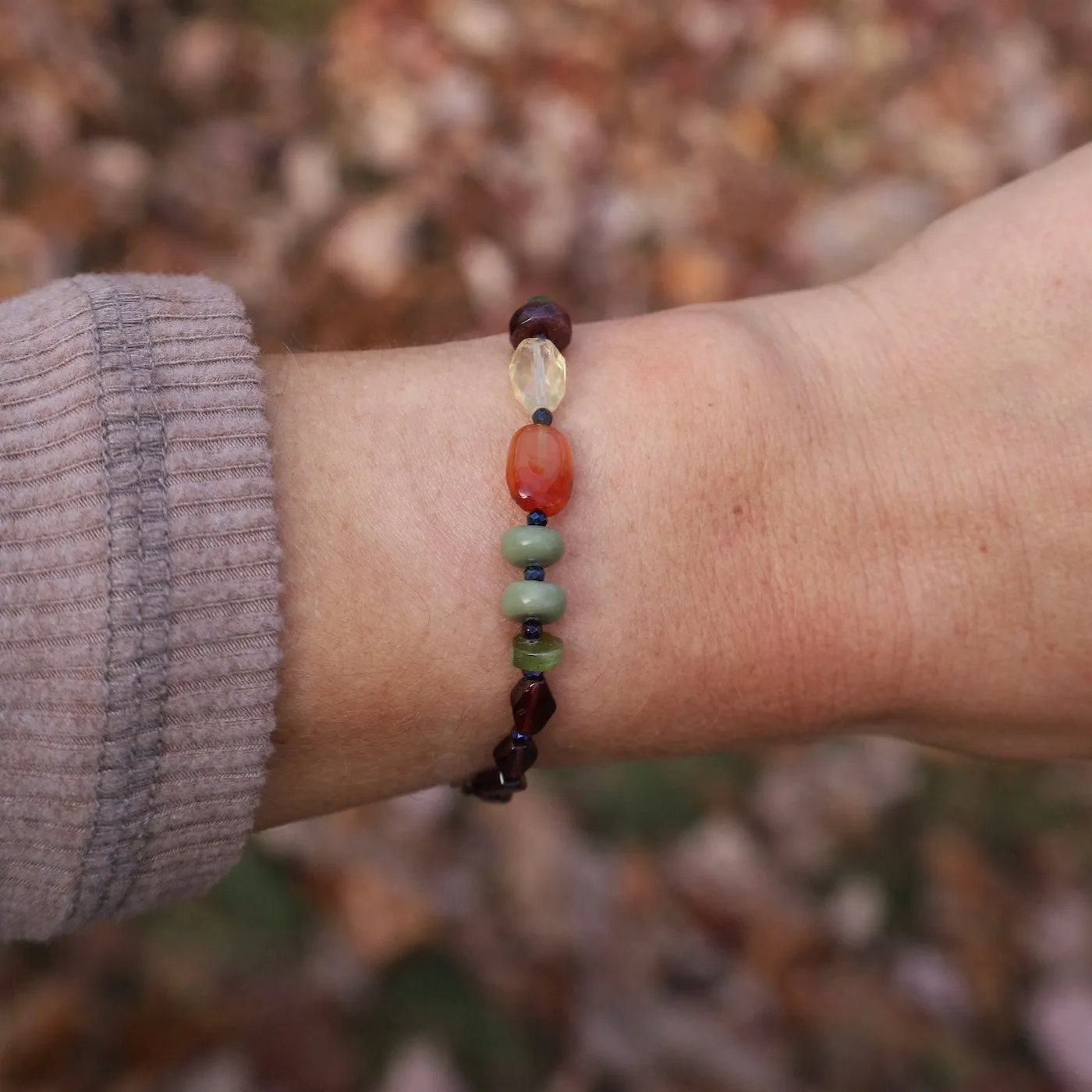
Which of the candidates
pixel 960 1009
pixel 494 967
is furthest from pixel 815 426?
pixel 960 1009

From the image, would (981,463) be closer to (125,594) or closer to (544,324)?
(544,324)

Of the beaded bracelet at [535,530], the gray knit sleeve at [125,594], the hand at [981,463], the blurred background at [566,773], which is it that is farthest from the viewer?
the blurred background at [566,773]

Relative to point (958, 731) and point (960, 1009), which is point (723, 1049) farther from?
point (958, 731)

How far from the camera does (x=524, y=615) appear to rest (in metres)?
0.94

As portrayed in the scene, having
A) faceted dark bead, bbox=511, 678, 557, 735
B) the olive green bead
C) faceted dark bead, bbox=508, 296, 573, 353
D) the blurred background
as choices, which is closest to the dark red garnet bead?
faceted dark bead, bbox=511, 678, 557, 735

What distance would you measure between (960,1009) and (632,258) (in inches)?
55.3

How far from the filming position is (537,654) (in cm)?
95

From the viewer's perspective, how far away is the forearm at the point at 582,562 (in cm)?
94

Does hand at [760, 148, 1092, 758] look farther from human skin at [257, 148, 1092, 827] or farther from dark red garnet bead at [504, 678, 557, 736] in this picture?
dark red garnet bead at [504, 678, 557, 736]

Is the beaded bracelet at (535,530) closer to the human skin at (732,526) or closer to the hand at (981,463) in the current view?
the human skin at (732,526)

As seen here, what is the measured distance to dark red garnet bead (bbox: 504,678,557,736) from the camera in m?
0.96

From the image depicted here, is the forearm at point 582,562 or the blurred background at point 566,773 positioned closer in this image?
the forearm at point 582,562

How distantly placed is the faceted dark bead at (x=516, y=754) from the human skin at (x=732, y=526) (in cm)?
2

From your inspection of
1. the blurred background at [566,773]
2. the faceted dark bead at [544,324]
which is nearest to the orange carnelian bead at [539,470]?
the faceted dark bead at [544,324]
